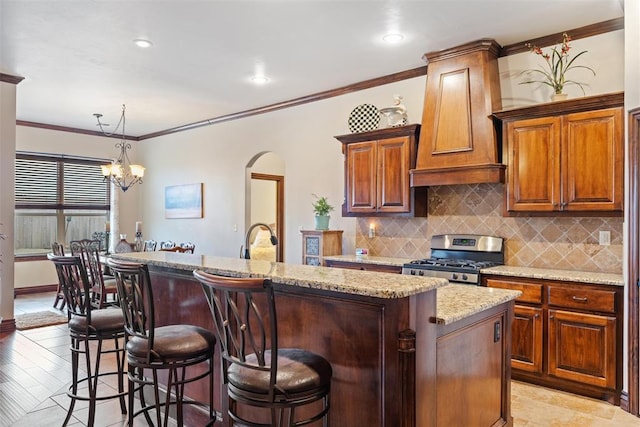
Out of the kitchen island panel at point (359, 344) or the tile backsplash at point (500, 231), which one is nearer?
the kitchen island panel at point (359, 344)

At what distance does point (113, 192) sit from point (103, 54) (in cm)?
470

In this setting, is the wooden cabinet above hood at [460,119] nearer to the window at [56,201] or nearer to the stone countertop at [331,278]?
the stone countertop at [331,278]

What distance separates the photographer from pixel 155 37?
392 cm

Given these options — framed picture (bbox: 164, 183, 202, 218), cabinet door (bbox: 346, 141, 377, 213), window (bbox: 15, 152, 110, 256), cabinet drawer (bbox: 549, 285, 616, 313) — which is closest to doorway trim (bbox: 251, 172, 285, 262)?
framed picture (bbox: 164, 183, 202, 218)

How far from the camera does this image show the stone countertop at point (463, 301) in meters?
1.88

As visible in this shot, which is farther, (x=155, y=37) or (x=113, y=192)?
(x=113, y=192)

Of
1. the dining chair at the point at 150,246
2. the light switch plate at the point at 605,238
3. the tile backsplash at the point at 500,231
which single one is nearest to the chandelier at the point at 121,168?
the dining chair at the point at 150,246

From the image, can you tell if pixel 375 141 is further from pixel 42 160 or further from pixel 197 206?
pixel 42 160

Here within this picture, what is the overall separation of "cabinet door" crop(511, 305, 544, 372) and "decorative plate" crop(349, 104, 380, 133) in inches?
101

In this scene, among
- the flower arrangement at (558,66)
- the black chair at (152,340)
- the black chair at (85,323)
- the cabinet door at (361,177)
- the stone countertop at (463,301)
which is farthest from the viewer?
the cabinet door at (361,177)

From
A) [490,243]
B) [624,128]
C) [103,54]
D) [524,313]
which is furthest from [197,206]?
[624,128]

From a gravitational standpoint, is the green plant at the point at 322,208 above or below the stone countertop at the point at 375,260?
above

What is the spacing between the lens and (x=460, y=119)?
410cm

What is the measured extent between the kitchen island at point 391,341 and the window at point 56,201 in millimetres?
6800
